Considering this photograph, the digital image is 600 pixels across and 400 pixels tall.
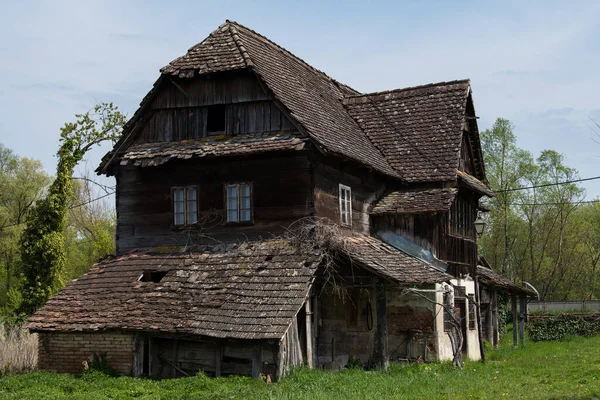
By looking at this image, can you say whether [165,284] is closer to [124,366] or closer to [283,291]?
[124,366]

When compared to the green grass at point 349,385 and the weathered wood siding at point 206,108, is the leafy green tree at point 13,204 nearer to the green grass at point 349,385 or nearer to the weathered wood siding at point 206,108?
the weathered wood siding at point 206,108

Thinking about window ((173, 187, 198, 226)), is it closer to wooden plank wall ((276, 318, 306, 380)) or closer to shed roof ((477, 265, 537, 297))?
wooden plank wall ((276, 318, 306, 380))

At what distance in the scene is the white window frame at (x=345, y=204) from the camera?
22.8 metres

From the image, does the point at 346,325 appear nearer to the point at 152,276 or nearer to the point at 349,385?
the point at 349,385

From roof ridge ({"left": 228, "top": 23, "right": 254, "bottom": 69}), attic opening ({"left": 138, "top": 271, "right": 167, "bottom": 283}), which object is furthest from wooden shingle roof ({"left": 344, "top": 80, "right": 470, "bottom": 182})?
attic opening ({"left": 138, "top": 271, "right": 167, "bottom": 283})

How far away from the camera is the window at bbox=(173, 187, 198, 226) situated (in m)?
22.7

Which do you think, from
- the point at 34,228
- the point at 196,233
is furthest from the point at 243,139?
the point at 34,228

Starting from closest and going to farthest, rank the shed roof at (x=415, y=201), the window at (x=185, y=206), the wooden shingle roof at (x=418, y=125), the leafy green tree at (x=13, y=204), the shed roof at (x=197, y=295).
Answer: the shed roof at (x=197, y=295) < the window at (x=185, y=206) < the shed roof at (x=415, y=201) < the wooden shingle roof at (x=418, y=125) < the leafy green tree at (x=13, y=204)

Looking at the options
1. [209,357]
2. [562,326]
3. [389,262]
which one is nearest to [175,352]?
[209,357]

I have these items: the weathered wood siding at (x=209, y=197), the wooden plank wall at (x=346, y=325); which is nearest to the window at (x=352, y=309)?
the wooden plank wall at (x=346, y=325)

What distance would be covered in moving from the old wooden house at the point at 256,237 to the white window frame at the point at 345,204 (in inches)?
2.6

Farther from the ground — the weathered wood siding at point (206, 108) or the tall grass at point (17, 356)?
the weathered wood siding at point (206, 108)

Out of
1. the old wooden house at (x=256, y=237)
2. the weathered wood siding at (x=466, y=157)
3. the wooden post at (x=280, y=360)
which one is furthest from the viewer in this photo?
the weathered wood siding at (x=466, y=157)

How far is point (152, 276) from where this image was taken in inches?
862
